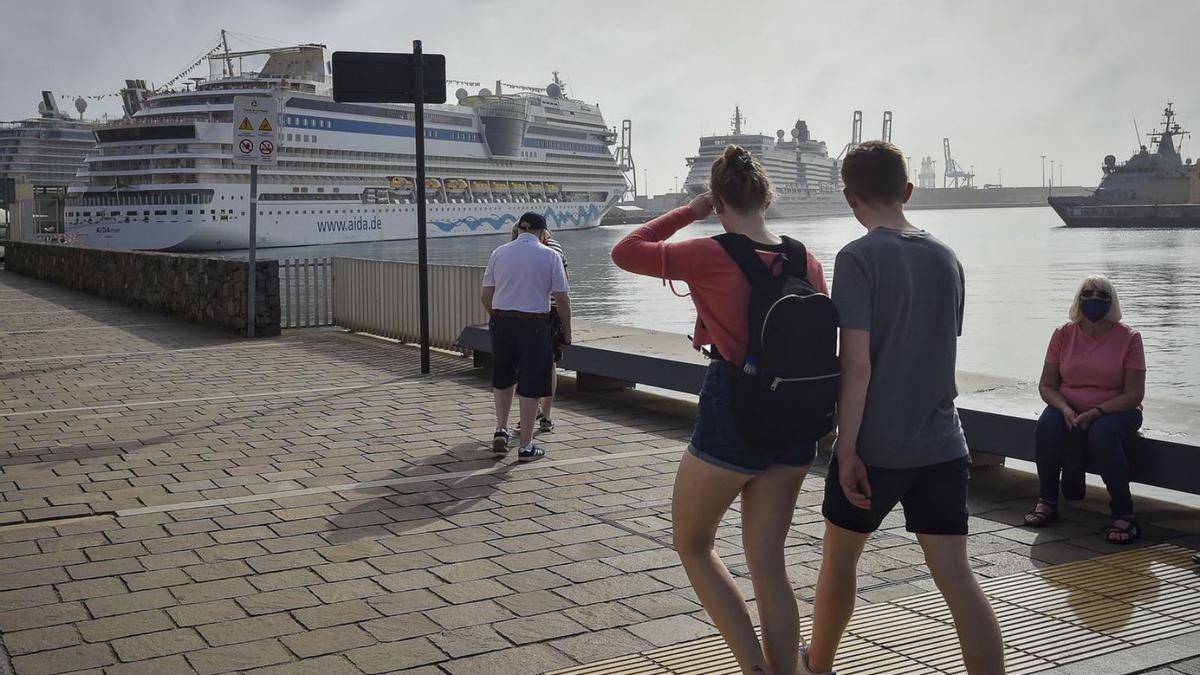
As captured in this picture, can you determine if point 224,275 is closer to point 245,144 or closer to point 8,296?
point 245,144

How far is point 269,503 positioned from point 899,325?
3.79 meters

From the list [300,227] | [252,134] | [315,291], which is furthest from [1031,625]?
[300,227]

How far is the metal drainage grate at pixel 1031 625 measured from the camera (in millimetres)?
3805

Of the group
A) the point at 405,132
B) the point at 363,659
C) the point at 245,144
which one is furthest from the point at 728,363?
the point at 405,132

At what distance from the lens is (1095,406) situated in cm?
543

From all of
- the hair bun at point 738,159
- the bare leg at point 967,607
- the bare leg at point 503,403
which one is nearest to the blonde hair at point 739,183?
the hair bun at point 738,159

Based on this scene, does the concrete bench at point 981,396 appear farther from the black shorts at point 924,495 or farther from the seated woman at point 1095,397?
the black shorts at point 924,495

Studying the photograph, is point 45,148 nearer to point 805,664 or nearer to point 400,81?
point 400,81

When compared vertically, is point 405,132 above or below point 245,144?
above

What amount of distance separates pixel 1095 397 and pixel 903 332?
2.78 meters

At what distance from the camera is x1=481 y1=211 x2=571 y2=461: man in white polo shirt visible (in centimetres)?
693

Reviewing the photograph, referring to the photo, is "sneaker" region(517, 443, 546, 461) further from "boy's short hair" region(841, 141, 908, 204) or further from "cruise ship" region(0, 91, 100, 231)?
"cruise ship" region(0, 91, 100, 231)

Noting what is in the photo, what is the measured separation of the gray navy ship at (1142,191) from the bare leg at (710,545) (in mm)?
99729

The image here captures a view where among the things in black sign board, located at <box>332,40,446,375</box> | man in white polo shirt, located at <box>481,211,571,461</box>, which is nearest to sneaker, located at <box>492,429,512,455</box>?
man in white polo shirt, located at <box>481,211,571,461</box>
